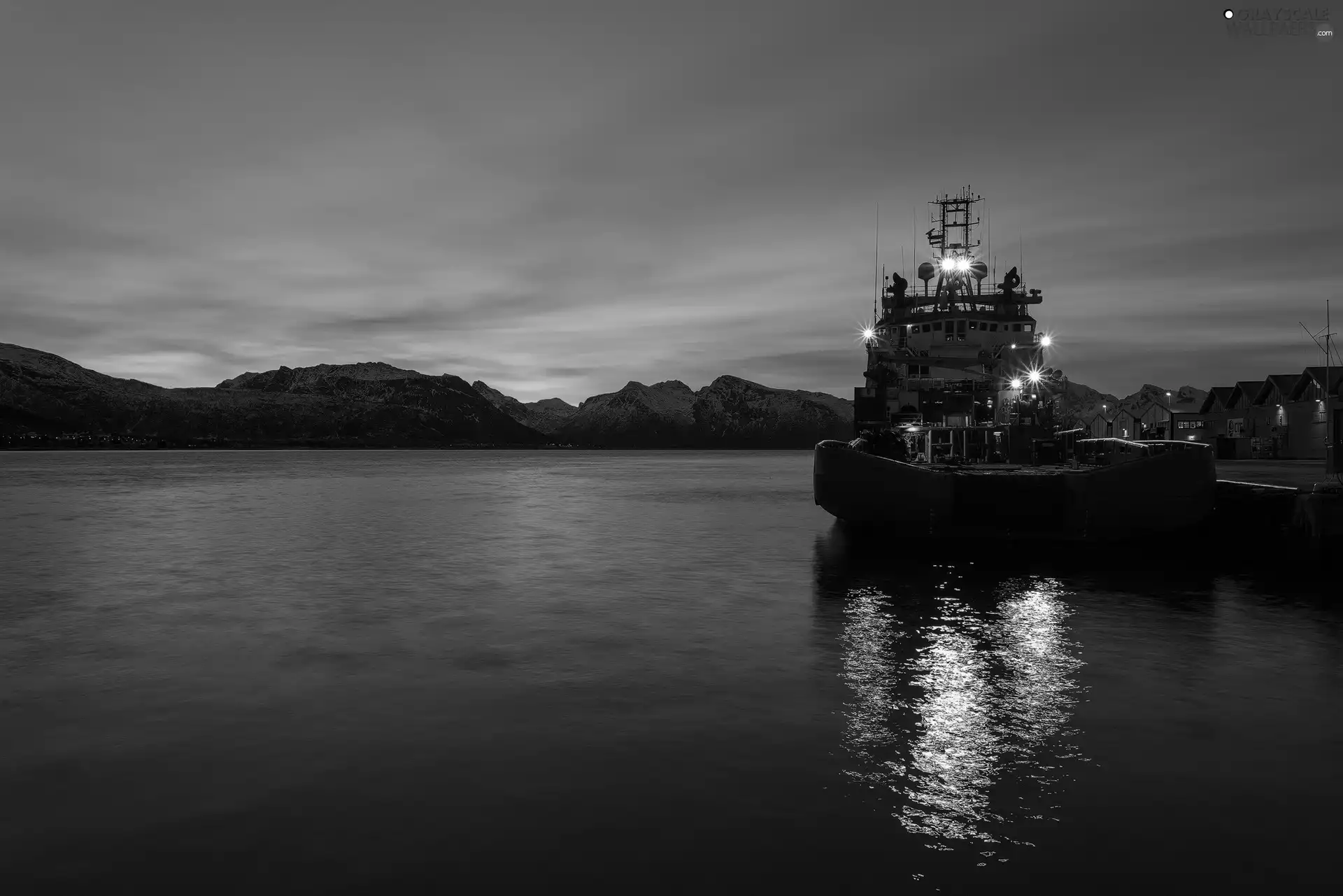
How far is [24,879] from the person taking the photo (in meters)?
4.57

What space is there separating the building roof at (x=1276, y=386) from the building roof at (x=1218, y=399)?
5.68 meters

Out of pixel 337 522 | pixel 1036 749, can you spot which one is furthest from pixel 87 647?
pixel 337 522

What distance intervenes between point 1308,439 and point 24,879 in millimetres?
75615

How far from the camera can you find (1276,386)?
6294 cm

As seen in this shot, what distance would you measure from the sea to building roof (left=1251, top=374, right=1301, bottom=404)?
2262 inches

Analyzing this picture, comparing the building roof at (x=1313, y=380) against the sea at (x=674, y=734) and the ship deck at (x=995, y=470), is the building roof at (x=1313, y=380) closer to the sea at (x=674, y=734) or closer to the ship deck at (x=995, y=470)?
the ship deck at (x=995, y=470)

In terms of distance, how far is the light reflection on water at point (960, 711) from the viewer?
5.41 metres

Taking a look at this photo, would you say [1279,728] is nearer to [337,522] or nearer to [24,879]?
[24,879]

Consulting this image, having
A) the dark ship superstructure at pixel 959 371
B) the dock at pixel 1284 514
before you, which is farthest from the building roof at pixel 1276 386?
the dock at pixel 1284 514

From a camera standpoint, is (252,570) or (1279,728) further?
(252,570)

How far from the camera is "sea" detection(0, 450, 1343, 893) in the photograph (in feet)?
15.5

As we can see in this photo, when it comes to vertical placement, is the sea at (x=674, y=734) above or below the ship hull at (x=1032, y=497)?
below

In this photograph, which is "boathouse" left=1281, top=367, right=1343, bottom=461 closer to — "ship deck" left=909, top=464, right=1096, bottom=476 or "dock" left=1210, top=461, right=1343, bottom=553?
"dock" left=1210, top=461, right=1343, bottom=553

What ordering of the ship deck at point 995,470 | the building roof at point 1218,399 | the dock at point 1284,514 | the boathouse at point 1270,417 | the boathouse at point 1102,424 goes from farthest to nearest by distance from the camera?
the boathouse at point 1102,424 → the building roof at point 1218,399 → the boathouse at point 1270,417 → the ship deck at point 995,470 → the dock at point 1284,514
